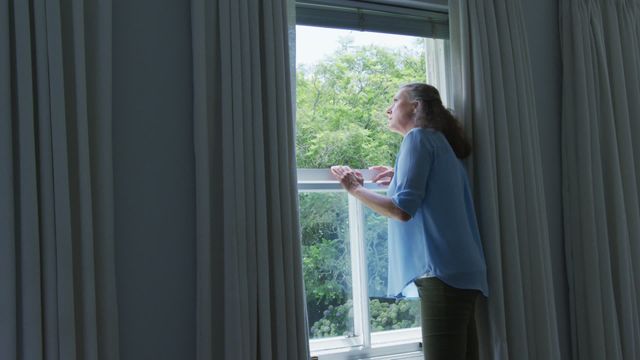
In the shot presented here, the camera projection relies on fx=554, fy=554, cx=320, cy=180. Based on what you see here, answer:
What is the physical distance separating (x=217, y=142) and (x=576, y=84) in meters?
1.79

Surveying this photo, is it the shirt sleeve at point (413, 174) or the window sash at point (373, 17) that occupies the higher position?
the window sash at point (373, 17)

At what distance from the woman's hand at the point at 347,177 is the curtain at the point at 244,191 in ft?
1.04

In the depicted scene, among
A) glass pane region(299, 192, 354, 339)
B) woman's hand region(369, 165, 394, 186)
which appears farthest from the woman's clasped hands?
glass pane region(299, 192, 354, 339)

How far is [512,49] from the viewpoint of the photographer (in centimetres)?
250

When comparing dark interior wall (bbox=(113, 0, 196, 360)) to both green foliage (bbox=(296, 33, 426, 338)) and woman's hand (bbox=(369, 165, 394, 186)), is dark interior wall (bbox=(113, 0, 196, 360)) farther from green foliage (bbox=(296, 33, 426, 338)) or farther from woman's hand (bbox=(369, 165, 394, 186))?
woman's hand (bbox=(369, 165, 394, 186))

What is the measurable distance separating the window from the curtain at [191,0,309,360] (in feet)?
1.10

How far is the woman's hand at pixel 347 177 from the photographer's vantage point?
223cm

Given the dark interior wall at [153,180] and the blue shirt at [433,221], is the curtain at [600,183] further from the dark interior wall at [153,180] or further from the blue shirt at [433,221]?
the dark interior wall at [153,180]

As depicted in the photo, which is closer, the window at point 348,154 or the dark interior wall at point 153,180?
the dark interior wall at point 153,180

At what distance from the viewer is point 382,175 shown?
2.40m

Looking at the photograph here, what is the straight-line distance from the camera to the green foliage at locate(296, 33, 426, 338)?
2301 millimetres

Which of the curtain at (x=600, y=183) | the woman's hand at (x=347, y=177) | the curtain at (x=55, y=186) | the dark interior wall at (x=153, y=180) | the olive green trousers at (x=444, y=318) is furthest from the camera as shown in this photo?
the curtain at (x=600, y=183)

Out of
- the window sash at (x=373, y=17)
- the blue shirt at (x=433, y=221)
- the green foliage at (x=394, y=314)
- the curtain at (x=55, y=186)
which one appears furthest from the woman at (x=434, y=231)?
the curtain at (x=55, y=186)

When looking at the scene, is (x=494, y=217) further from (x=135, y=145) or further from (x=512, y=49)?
(x=135, y=145)
